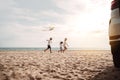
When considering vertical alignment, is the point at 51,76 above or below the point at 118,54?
below

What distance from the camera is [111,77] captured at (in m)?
5.62

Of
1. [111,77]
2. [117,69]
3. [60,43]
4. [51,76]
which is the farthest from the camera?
[60,43]

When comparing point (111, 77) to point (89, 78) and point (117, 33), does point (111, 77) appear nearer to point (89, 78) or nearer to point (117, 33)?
point (89, 78)

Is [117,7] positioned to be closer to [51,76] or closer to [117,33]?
[117,33]

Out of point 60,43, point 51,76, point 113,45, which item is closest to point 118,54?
point 113,45

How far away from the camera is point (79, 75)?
20.1ft

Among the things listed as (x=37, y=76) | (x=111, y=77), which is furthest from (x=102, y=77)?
(x=37, y=76)

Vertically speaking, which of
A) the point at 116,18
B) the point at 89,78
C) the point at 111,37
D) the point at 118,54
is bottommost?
the point at 89,78

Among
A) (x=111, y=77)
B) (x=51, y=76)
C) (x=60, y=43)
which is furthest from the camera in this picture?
(x=60, y=43)

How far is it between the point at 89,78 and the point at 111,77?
20.4 inches

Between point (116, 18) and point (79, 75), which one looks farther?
point (79, 75)

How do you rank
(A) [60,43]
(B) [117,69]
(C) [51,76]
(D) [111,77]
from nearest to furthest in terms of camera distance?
(D) [111,77], (C) [51,76], (B) [117,69], (A) [60,43]

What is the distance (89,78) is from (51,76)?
3.11 feet

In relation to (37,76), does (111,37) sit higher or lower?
higher
